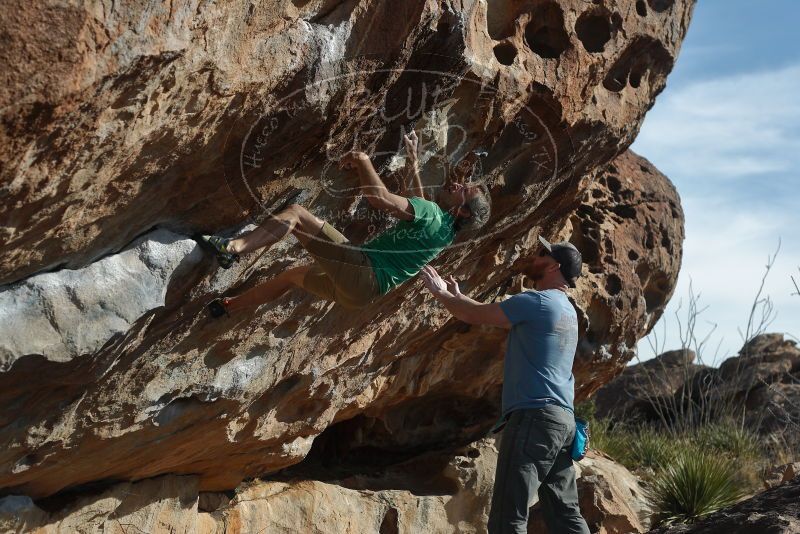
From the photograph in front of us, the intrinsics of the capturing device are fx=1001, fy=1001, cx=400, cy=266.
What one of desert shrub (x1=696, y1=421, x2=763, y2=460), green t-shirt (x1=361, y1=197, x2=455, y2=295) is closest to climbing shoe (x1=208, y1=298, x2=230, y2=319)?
green t-shirt (x1=361, y1=197, x2=455, y2=295)

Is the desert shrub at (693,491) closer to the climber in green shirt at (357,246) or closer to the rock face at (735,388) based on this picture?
the rock face at (735,388)

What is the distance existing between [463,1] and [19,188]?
264cm

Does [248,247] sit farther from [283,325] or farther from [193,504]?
[193,504]

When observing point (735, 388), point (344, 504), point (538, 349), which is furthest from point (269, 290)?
point (735, 388)

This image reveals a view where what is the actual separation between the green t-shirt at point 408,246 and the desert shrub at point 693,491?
538 cm

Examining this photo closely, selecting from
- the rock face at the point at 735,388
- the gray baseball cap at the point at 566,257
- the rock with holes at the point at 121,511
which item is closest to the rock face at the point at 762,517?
the gray baseball cap at the point at 566,257

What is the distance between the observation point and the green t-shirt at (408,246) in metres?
5.59

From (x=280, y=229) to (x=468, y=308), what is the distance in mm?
1085

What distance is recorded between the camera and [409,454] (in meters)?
10.2

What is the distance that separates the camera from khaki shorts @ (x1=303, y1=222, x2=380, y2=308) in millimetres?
5496

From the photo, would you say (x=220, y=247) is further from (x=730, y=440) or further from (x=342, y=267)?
(x=730, y=440)

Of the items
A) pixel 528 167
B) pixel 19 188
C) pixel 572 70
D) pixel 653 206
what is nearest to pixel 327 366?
pixel 528 167

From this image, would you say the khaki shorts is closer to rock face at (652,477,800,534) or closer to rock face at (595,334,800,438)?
rock face at (652,477,800,534)

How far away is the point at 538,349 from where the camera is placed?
209 inches
